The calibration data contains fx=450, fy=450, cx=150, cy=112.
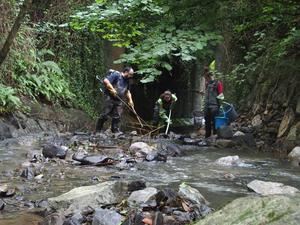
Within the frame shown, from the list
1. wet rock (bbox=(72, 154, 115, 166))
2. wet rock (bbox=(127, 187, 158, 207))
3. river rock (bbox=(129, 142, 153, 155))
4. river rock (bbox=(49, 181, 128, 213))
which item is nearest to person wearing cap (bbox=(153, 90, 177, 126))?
river rock (bbox=(129, 142, 153, 155))

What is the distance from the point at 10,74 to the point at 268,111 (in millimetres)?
7124

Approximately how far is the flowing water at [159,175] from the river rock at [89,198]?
0.32 metres

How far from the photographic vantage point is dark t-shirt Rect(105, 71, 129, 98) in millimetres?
11762

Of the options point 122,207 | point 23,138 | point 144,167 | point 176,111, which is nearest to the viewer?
point 122,207

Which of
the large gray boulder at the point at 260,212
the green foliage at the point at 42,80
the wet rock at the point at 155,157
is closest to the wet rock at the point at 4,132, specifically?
the green foliage at the point at 42,80

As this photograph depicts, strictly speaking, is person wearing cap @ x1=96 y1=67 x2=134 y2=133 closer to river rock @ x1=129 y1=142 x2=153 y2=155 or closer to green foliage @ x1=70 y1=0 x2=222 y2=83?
river rock @ x1=129 y1=142 x2=153 y2=155

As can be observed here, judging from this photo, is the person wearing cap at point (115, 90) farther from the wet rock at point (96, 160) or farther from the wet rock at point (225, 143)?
the wet rock at point (96, 160)

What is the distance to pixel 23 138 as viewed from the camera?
10.4 m

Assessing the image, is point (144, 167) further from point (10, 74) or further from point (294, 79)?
point (10, 74)

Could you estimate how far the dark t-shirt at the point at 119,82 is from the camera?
11762 mm

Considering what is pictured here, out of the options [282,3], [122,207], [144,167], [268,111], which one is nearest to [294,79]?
[268,111]

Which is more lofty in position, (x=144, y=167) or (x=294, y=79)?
(x=294, y=79)

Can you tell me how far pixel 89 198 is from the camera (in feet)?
15.4

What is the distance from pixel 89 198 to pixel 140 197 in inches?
21.5
